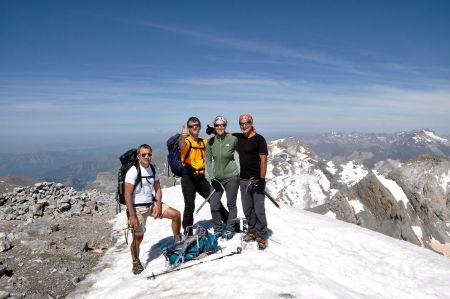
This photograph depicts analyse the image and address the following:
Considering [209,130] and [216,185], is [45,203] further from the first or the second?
[209,130]

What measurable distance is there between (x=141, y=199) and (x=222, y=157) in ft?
9.87

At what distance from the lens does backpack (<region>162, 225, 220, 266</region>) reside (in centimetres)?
1094

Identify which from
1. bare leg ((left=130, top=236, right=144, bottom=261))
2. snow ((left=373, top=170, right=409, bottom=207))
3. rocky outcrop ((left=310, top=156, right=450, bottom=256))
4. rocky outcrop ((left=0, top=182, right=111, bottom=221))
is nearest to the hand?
bare leg ((left=130, top=236, right=144, bottom=261))

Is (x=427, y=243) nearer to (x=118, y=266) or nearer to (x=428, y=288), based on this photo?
(x=428, y=288)

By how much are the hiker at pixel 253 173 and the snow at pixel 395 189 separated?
39.4 meters

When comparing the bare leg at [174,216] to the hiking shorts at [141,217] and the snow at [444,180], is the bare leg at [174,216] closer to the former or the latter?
the hiking shorts at [141,217]

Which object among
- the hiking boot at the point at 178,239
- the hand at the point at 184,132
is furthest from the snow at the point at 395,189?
the hand at the point at 184,132

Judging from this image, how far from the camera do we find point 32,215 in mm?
20750

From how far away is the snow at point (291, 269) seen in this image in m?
9.31

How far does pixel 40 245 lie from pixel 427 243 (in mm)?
39935

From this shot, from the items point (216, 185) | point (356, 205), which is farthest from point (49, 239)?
point (356, 205)

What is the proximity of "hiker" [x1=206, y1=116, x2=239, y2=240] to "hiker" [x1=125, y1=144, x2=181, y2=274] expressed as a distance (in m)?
1.92

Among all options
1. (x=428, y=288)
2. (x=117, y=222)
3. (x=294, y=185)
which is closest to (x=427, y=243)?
(x=428, y=288)

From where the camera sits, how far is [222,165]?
11.9m
